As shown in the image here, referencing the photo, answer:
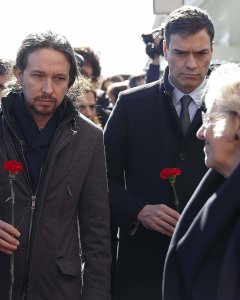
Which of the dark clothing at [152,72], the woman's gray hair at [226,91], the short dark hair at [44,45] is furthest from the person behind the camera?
the dark clothing at [152,72]

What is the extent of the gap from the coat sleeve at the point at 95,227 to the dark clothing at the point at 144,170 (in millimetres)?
341

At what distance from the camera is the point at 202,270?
324 centimetres

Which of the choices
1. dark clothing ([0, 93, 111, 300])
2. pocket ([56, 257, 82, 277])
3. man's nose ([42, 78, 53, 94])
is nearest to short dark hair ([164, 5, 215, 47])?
dark clothing ([0, 93, 111, 300])

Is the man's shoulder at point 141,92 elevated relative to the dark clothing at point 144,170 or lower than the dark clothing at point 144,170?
elevated

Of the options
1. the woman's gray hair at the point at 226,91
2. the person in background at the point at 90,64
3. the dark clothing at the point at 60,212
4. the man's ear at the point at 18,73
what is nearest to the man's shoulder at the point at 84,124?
the dark clothing at the point at 60,212

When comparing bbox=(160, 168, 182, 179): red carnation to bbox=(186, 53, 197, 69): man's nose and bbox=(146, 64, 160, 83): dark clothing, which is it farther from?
bbox=(146, 64, 160, 83): dark clothing

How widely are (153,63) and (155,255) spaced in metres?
2.32

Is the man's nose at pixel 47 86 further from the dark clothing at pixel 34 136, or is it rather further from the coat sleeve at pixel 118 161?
the coat sleeve at pixel 118 161

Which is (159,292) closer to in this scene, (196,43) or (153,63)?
(196,43)

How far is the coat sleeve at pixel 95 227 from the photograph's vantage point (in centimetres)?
414

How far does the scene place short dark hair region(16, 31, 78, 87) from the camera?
13.7 ft

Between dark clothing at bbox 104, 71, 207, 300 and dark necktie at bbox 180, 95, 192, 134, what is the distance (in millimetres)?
39

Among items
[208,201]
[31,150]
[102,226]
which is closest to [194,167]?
[102,226]

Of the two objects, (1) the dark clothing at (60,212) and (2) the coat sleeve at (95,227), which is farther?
(2) the coat sleeve at (95,227)
